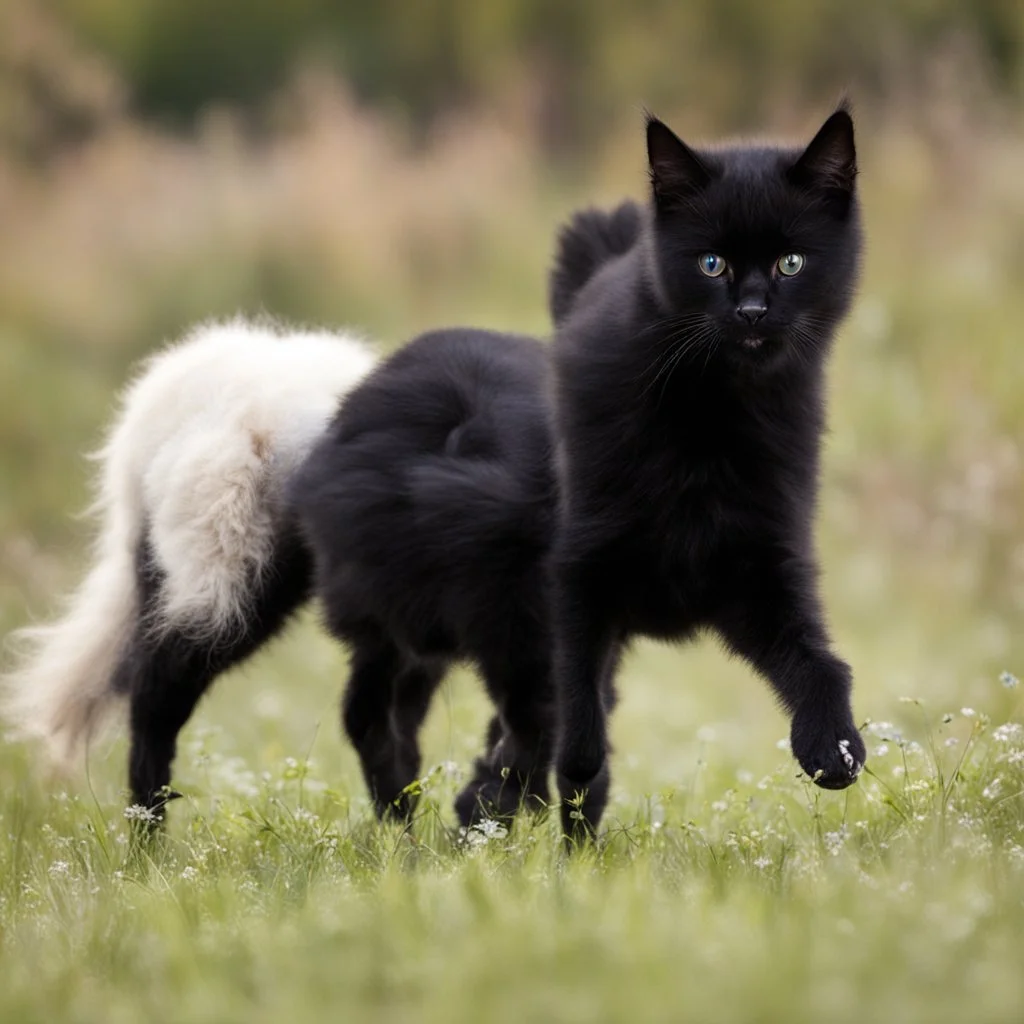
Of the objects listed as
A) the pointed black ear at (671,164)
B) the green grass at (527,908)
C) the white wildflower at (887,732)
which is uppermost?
the pointed black ear at (671,164)

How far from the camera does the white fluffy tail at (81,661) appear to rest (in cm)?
471

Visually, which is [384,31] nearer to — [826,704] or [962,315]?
[962,315]

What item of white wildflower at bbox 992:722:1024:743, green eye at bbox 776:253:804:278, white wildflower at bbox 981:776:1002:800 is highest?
green eye at bbox 776:253:804:278

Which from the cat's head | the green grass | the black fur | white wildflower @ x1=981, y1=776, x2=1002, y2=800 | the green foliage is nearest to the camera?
the green grass

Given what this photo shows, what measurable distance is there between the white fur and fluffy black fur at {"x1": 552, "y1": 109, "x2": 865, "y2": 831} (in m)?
1.11

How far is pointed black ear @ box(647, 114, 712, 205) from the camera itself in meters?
3.66

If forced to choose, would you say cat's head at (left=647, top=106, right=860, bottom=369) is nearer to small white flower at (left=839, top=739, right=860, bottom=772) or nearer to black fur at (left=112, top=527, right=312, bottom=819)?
small white flower at (left=839, top=739, right=860, bottom=772)

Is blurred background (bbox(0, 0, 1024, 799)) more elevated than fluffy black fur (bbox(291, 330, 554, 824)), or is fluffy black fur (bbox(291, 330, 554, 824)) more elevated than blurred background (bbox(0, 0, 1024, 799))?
blurred background (bbox(0, 0, 1024, 799))

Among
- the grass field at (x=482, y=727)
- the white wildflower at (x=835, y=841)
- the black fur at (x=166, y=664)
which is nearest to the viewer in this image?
the grass field at (x=482, y=727)

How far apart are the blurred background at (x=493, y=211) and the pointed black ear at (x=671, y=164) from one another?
3981 mm

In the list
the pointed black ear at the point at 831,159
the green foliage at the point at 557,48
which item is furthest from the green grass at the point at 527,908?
the green foliage at the point at 557,48

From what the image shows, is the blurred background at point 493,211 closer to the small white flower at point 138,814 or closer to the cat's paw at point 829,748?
the small white flower at point 138,814

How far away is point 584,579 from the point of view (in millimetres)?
3787

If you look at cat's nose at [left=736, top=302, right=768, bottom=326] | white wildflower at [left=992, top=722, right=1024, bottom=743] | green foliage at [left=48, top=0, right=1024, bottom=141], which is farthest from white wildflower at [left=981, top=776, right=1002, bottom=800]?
green foliage at [left=48, top=0, right=1024, bottom=141]
